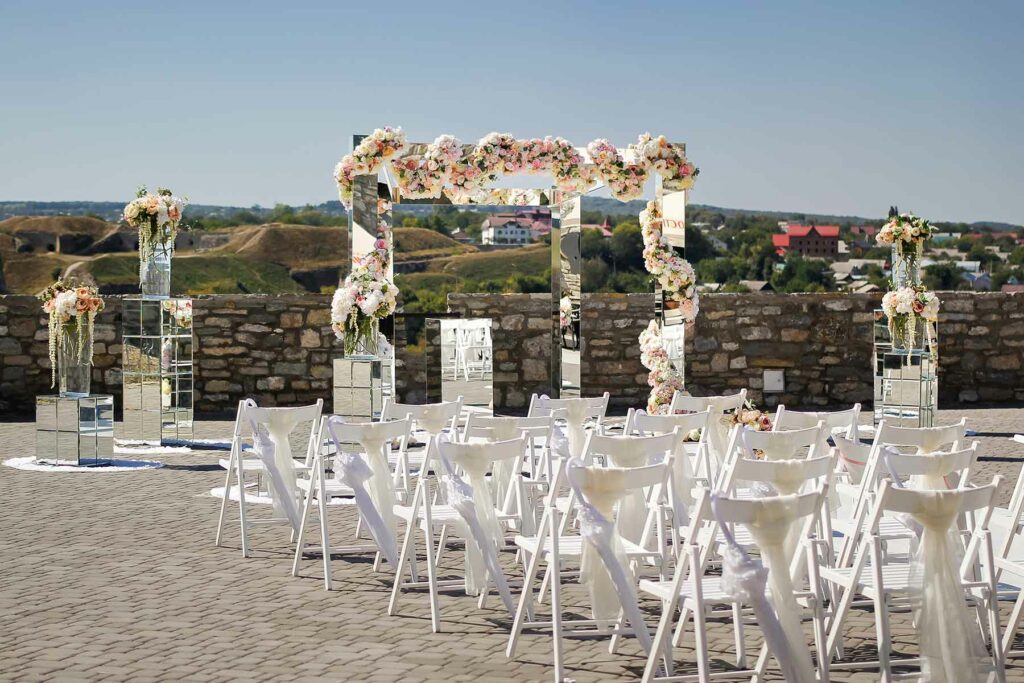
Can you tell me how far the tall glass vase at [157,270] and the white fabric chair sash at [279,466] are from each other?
5152 millimetres

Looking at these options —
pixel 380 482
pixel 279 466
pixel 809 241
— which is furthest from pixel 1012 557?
pixel 809 241

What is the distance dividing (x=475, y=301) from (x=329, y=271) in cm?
210

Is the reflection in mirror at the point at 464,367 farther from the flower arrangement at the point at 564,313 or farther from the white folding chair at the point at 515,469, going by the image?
the white folding chair at the point at 515,469

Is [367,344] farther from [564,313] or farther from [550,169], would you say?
[550,169]

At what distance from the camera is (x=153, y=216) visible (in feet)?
38.4

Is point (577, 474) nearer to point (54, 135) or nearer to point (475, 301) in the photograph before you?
point (475, 301)

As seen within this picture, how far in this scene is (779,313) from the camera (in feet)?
51.5

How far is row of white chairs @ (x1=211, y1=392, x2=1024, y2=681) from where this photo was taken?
433 centimetres

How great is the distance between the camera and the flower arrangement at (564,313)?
12188 mm

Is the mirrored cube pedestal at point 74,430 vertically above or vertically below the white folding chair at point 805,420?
below

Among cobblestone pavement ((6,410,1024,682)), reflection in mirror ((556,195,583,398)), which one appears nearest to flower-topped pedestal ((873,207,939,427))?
reflection in mirror ((556,195,583,398))

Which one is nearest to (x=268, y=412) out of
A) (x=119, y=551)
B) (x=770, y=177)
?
(x=119, y=551)

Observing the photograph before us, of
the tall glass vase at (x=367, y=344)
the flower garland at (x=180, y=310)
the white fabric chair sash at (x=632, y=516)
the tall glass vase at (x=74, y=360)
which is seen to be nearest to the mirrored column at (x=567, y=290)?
the tall glass vase at (x=367, y=344)

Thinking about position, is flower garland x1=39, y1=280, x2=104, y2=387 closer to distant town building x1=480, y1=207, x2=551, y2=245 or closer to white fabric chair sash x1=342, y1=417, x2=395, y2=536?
distant town building x1=480, y1=207, x2=551, y2=245
